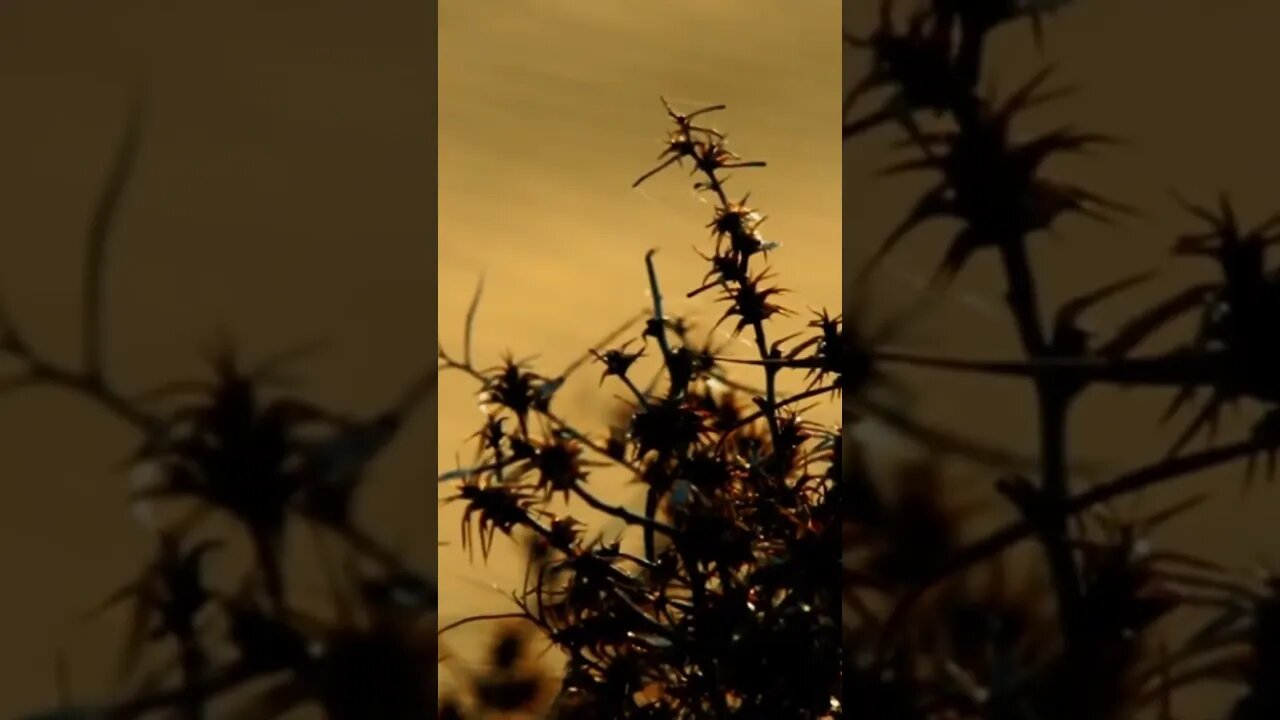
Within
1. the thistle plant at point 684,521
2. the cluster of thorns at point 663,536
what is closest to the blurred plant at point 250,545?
the cluster of thorns at point 663,536

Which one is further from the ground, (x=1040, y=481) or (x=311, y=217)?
(x=311, y=217)

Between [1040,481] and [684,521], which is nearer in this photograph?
[1040,481]

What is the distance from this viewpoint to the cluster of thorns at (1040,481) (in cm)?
51

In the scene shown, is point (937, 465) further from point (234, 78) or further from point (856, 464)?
point (234, 78)

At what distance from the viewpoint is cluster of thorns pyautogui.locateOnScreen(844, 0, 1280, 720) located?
20.1 inches

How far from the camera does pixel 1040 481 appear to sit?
54cm

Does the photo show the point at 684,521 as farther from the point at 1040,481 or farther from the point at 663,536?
the point at 1040,481

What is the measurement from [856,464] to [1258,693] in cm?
18

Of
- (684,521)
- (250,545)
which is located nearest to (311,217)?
(250,545)

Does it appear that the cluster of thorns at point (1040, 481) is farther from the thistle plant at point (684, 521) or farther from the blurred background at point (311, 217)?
the thistle plant at point (684, 521)

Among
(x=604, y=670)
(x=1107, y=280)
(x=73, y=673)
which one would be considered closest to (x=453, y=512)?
(x=604, y=670)

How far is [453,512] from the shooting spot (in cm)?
71

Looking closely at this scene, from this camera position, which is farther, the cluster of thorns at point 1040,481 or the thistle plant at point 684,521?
the thistle plant at point 684,521

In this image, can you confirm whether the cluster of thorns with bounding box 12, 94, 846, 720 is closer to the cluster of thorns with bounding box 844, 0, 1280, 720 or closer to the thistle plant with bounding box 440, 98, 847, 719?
the thistle plant with bounding box 440, 98, 847, 719
